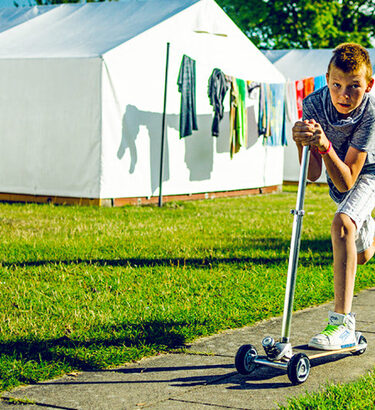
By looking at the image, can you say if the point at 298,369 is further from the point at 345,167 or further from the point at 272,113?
the point at 272,113

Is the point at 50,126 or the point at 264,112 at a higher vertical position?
the point at 264,112

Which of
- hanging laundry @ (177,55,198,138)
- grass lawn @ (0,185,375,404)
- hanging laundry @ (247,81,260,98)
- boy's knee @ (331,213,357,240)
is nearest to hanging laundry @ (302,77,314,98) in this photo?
hanging laundry @ (247,81,260,98)

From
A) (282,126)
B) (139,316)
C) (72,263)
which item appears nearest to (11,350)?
(139,316)

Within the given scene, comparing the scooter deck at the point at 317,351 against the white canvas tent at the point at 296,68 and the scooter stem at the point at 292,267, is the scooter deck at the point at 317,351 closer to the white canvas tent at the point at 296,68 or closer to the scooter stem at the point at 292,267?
the scooter stem at the point at 292,267

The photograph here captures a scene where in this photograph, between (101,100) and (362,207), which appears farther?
(101,100)

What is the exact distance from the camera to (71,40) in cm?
1316

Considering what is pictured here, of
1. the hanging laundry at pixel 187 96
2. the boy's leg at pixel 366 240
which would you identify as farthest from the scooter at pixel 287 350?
the hanging laundry at pixel 187 96

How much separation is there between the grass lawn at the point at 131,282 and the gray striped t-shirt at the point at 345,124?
127 centimetres

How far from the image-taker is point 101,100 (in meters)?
12.0

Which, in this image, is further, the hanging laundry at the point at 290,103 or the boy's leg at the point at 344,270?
the hanging laundry at the point at 290,103

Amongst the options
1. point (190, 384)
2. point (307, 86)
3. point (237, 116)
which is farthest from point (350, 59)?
point (307, 86)

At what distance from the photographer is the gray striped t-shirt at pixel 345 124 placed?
377cm

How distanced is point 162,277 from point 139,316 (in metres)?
1.35

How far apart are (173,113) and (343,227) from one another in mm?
10170
